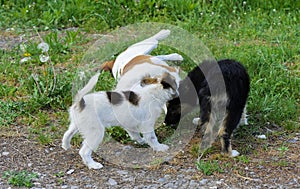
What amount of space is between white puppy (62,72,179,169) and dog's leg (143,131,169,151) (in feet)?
0.28

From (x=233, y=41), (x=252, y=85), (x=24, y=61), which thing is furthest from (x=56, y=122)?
(x=233, y=41)

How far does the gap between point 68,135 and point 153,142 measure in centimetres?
74

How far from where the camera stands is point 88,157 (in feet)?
16.9

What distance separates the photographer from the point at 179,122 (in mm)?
5801

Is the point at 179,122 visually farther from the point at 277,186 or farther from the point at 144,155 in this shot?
the point at 277,186

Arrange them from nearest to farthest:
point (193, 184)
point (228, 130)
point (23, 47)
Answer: point (193, 184), point (228, 130), point (23, 47)

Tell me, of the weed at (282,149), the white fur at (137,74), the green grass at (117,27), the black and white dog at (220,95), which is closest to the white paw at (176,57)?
the green grass at (117,27)

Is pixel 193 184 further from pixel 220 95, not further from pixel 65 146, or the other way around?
pixel 65 146

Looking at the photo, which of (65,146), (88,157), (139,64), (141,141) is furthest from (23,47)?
(88,157)

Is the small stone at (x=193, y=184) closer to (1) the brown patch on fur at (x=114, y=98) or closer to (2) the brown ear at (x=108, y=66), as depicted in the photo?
(1) the brown patch on fur at (x=114, y=98)

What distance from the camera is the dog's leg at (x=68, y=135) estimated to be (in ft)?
17.0

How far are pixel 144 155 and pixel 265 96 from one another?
5.20ft

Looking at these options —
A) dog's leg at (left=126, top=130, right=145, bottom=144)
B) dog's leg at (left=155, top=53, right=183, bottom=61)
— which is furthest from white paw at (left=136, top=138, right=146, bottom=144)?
dog's leg at (left=155, top=53, right=183, bottom=61)

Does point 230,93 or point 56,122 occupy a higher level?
point 230,93
